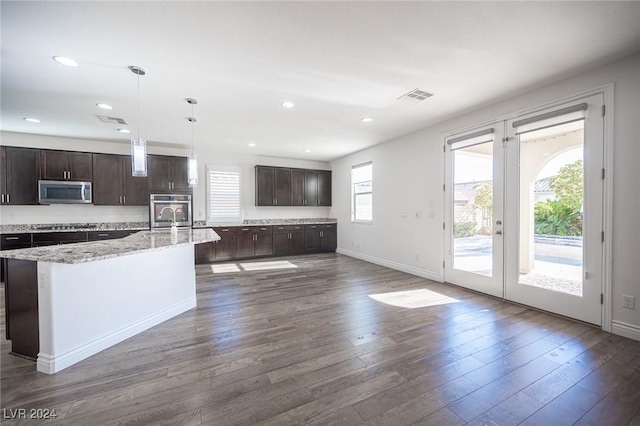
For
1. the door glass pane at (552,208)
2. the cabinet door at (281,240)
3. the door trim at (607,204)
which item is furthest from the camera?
the cabinet door at (281,240)

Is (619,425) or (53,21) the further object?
(53,21)

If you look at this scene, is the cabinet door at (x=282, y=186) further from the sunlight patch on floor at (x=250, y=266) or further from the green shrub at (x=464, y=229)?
the green shrub at (x=464, y=229)

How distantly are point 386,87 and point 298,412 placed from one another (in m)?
3.23

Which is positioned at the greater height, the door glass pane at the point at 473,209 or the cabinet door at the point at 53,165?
the cabinet door at the point at 53,165

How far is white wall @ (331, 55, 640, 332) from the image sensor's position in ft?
8.18

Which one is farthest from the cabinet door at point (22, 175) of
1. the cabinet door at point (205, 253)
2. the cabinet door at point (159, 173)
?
the cabinet door at point (205, 253)

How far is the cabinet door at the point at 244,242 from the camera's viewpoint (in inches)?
250

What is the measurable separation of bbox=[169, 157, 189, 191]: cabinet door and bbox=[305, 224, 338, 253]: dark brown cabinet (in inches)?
126

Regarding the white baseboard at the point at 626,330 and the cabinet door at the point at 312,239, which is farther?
the cabinet door at the point at 312,239

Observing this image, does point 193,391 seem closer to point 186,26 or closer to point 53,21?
point 186,26

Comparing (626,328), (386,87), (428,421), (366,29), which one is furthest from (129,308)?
(626,328)

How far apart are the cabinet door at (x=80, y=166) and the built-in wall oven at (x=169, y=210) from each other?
1.18 m

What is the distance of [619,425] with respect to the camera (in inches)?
59.9

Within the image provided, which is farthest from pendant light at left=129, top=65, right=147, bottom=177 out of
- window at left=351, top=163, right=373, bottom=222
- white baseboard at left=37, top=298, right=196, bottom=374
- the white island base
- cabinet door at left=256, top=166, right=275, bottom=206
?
window at left=351, top=163, right=373, bottom=222
